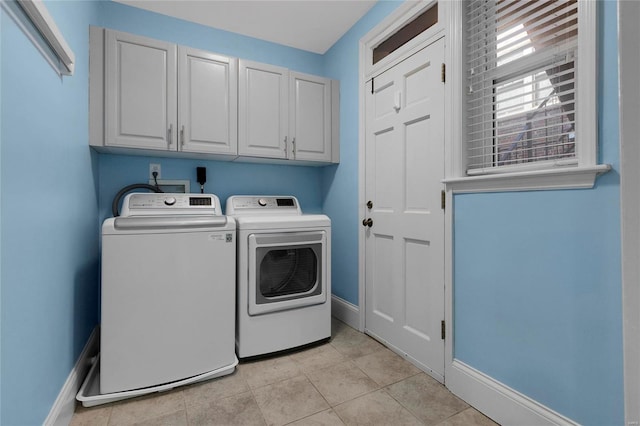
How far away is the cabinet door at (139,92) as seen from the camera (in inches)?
78.0

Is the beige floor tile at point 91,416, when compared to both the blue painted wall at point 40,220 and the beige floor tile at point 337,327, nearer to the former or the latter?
the blue painted wall at point 40,220

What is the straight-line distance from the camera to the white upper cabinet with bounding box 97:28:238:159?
198 cm

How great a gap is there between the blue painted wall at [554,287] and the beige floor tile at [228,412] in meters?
1.12

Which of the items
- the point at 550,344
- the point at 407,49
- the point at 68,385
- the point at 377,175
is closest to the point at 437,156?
the point at 377,175

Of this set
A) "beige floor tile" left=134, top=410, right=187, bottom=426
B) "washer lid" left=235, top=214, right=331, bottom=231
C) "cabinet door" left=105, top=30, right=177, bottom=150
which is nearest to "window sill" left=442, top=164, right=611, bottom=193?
"washer lid" left=235, top=214, right=331, bottom=231

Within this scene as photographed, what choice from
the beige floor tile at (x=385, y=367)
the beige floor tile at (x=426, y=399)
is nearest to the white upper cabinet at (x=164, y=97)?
the beige floor tile at (x=385, y=367)

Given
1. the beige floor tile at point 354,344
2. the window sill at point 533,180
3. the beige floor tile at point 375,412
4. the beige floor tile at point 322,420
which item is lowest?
the beige floor tile at point 322,420

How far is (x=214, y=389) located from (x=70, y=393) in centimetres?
66

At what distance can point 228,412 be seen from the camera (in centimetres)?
151

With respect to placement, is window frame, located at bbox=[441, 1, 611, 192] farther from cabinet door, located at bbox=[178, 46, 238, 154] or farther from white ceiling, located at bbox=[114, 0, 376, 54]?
cabinet door, located at bbox=[178, 46, 238, 154]

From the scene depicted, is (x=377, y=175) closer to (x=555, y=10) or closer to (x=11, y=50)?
(x=555, y=10)

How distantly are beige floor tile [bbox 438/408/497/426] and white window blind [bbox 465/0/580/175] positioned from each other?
1.19 meters

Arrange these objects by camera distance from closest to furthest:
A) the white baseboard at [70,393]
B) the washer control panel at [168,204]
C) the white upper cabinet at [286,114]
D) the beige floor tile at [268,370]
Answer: the white baseboard at [70,393]
the beige floor tile at [268,370]
the washer control panel at [168,204]
the white upper cabinet at [286,114]

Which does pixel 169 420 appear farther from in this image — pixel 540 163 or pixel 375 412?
pixel 540 163
